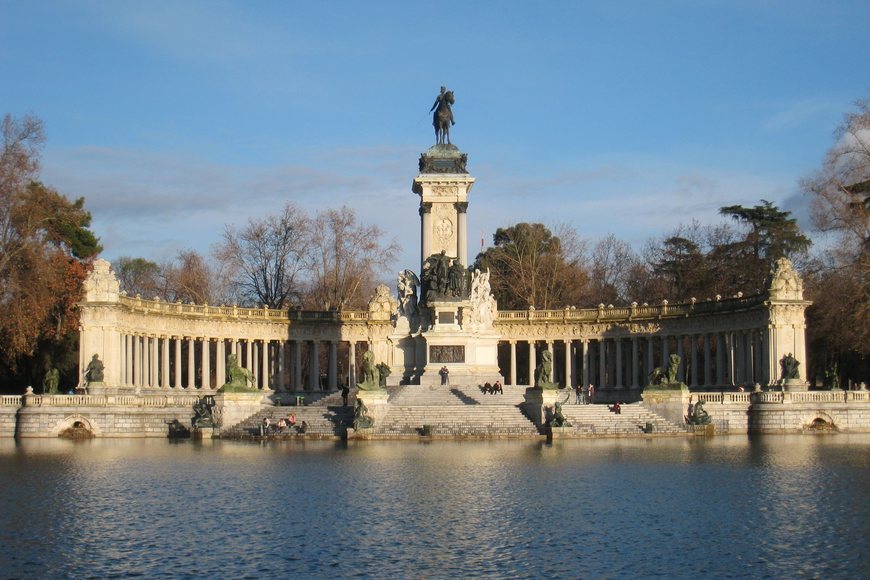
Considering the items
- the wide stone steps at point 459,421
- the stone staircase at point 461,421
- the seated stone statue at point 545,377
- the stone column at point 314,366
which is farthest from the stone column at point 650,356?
the wide stone steps at point 459,421

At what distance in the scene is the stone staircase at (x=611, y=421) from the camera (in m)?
49.1

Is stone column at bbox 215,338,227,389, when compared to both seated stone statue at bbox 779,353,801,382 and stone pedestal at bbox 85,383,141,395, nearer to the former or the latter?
stone pedestal at bbox 85,383,141,395

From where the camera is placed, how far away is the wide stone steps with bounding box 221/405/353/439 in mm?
49156

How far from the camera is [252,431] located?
165 feet

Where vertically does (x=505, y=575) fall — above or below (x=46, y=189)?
below

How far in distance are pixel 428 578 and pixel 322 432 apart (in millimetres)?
31880

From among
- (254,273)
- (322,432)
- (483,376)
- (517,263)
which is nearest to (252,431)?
(322,432)

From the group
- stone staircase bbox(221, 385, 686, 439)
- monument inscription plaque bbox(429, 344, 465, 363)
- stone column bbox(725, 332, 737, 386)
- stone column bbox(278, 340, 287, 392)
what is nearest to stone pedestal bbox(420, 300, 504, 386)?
monument inscription plaque bbox(429, 344, 465, 363)

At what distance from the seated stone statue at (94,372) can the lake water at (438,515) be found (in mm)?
19411

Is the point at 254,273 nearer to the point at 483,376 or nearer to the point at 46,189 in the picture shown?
the point at 46,189

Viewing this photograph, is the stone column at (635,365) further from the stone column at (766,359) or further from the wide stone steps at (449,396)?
the wide stone steps at (449,396)

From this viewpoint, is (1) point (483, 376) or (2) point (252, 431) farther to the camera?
(1) point (483, 376)

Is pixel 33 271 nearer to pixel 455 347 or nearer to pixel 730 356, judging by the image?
pixel 455 347

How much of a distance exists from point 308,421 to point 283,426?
1.90 meters
